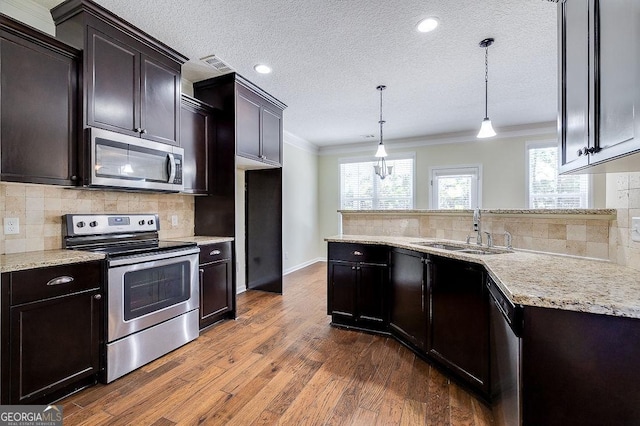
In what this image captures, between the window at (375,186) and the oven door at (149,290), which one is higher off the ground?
the window at (375,186)

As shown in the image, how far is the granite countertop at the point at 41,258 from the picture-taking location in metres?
1.66

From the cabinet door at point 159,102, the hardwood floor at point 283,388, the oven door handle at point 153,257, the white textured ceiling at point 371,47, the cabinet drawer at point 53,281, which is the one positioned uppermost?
the white textured ceiling at point 371,47

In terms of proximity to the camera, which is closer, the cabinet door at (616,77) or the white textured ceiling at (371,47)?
the cabinet door at (616,77)

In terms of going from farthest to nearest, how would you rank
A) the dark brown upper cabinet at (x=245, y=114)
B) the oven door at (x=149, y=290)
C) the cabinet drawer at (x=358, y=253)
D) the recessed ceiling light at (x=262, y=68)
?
1. the dark brown upper cabinet at (x=245, y=114)
2. the recessed ceiling light at (x=262, y=68)
3. the cabinet drawer at (x=358, y=253)
4. the oven door at (x=149, y=290)

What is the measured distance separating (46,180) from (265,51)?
1999mm

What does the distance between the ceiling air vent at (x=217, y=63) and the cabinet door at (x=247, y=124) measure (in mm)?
243

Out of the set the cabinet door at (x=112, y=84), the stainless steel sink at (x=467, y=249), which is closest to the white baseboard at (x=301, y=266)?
the stainless steel sink at (x=467, y=249)

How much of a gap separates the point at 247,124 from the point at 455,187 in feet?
13.4

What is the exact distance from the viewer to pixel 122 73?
234cm

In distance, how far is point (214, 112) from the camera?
337 cm

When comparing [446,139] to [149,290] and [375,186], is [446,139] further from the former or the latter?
[149,290]

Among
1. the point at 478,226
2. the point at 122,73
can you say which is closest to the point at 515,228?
the point at 478,226

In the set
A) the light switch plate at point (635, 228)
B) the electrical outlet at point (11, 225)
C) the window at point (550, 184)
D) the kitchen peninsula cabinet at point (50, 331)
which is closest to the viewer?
the light switch plate at point (635, 228)

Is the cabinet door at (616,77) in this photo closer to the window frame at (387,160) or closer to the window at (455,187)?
the window at (455,187)
